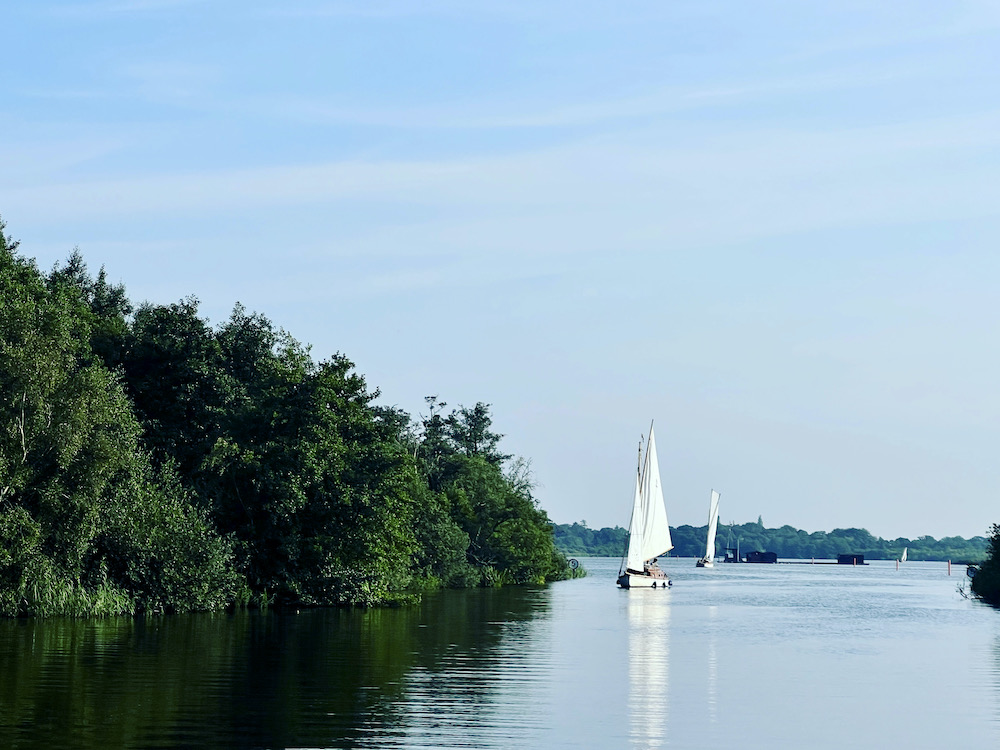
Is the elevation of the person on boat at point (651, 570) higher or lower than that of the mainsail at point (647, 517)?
lower

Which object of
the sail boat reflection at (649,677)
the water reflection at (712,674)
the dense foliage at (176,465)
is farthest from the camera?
the dense foliage at (176,465)

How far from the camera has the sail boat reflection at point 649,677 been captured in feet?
84.9

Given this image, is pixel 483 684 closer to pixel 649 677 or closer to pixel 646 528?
pixel 649 677

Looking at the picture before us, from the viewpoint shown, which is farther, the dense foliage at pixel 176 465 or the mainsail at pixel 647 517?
the mainsail at pixel 647 517

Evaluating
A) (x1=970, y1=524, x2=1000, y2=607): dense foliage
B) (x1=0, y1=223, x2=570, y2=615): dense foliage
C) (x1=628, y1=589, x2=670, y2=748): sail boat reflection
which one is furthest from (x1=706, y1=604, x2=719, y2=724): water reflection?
(x1=970, y1=524, x2=1000, y2=607): dense foliage

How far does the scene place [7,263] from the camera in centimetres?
6162

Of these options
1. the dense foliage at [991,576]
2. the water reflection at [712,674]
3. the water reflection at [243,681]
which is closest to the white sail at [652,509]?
the dense foliage at [991,576]

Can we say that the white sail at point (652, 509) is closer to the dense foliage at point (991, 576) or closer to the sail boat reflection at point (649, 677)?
the dense foliage at point (991, 576)

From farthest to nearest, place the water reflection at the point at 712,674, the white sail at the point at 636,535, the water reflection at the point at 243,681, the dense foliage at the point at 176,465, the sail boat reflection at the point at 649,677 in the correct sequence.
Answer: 1. the white sail at the point at 636,535
2. the dense foliage at the point at 176,465
3. the water reflection at the point at 712,674
4. the sail boat reflection at the point at 649,677
5. the water reflection at the point at 243,681

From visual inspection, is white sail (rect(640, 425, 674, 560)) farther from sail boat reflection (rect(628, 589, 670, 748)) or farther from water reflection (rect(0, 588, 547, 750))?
water reflection (rect(0, 588, 547, 750))

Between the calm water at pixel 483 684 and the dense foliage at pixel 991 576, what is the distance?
3256 cm

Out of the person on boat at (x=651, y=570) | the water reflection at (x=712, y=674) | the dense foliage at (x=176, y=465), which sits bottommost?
the person on boat at (x=651, y=570)

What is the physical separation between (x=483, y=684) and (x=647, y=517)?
7486 cm

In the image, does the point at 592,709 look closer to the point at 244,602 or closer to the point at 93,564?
the point at 93,564
